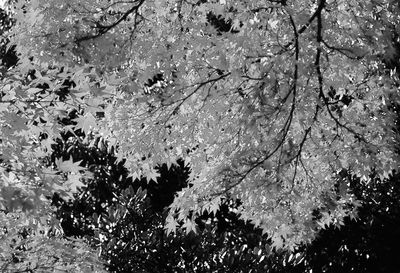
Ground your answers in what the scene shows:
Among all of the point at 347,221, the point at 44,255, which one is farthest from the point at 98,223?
the point at 347,221

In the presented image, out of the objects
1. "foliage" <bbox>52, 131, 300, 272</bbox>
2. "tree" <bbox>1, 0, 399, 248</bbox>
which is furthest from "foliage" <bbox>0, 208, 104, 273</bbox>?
"foliage" <bbox>52, 131, 300, 272</bbox>

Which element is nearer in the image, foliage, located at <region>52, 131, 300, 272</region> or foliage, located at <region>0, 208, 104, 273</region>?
foliage, located at <region>0, 208, 104, 273</region>

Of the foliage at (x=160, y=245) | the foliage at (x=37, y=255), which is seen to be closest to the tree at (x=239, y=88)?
the foliage at (x=37, y=255)

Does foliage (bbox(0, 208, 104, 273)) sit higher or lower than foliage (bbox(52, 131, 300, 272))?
lower

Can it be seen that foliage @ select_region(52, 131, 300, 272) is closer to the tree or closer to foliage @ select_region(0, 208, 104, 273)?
foliage @ select_region(0, 208, 104, 273)

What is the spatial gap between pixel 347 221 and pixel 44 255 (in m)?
5.47

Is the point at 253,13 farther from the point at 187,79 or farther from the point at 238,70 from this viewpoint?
the point at 187,79

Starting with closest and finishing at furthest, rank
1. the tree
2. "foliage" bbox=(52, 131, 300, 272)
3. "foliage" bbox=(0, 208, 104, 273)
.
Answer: the tree, "foliage" bbox=(0, 208, 104, 273), "foliage" bbox=(52, 131, 300, 272)

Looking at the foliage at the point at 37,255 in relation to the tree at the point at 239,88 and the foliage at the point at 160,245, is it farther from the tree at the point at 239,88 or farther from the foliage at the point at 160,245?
the foliage at the point at 160,245

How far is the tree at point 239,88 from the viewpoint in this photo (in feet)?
14.3

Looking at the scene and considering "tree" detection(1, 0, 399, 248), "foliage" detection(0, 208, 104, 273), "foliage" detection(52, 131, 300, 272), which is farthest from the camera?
"foliage" detection(52, 131, 300, 272)

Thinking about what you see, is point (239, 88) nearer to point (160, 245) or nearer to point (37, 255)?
point (37, 255)

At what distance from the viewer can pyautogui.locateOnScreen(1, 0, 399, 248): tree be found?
437cm

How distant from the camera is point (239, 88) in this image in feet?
15.7
